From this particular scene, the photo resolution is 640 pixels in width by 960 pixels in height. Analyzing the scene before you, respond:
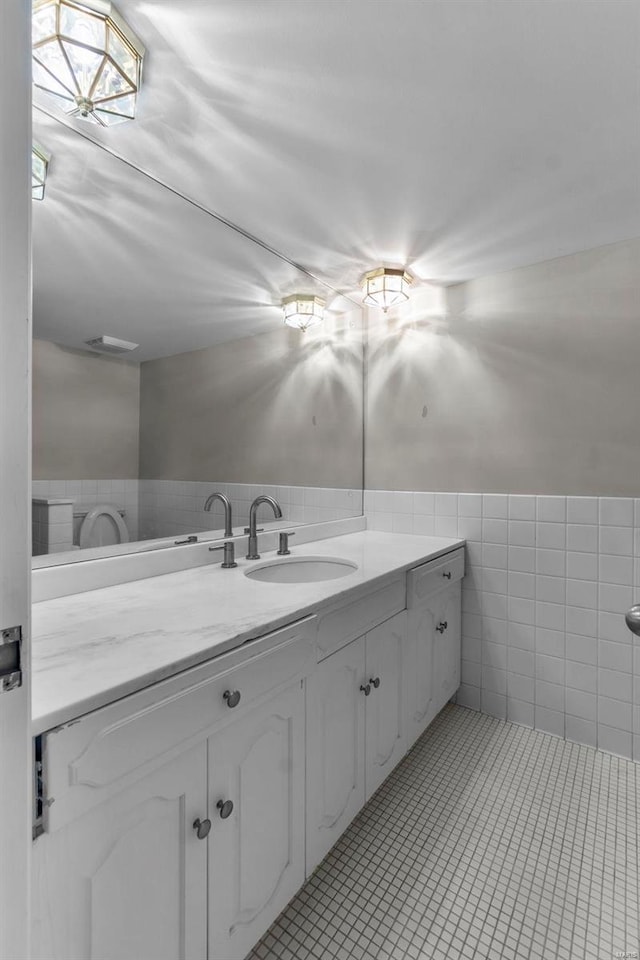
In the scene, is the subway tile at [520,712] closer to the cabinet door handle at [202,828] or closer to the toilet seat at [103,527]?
the cabinet door handle at [202,828]

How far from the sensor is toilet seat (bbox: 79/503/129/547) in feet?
4.36

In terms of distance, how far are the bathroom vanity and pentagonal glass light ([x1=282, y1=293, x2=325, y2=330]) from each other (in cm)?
127

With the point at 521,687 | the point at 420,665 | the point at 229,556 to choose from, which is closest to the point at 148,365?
the point at 229,556

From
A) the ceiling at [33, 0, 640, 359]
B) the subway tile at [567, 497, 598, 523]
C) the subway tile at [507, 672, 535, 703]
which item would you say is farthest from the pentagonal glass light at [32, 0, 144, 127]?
the subway tile at [507, 672, 535, 703]

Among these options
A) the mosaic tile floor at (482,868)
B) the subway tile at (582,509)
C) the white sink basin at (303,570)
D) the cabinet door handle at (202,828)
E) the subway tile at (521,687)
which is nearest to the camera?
the cabinet door handle at (202,828)

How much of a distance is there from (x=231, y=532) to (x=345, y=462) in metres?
0.89

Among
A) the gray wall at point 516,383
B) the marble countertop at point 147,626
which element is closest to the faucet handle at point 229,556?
the marble countertop at point 147,626

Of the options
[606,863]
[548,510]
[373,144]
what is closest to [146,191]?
[373,144]

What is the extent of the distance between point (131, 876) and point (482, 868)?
1.12 m

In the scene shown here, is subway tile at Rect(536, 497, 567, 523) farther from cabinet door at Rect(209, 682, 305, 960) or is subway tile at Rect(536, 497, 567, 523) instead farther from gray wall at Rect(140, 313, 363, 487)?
cabinet door at Rect(209, 682, 305, 960)

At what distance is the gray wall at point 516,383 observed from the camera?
6.21ft

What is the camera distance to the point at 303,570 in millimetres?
1928

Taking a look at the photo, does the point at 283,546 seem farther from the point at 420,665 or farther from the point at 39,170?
the point at 39,170

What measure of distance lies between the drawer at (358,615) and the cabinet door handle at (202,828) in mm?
455
